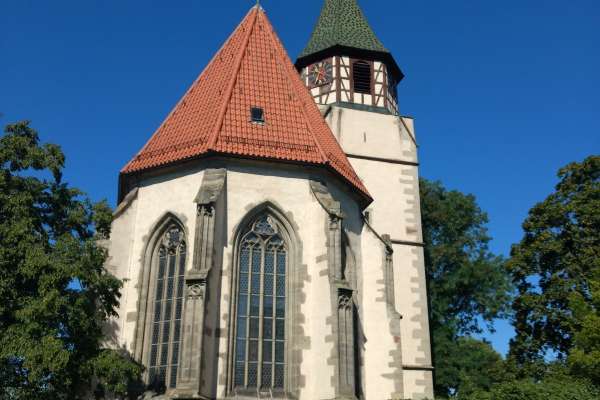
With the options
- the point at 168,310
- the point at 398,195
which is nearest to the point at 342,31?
the point at 398,195

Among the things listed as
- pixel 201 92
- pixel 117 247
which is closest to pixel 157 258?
pixel 117 247

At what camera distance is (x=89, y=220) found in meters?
14.0

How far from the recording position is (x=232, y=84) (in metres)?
16.8

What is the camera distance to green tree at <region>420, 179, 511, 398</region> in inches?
1000

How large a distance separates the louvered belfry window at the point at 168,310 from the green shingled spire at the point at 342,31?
468 inches

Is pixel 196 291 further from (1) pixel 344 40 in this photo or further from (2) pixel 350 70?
(1) pixel 344 40

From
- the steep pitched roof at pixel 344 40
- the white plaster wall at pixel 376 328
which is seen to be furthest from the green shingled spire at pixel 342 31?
the white plaster wall at pixel 376 328

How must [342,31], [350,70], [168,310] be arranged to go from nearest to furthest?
[168,310]
[350,70]
[342,31]

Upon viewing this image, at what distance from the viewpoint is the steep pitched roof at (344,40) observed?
2416 cm

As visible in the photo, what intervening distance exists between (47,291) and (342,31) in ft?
53.3

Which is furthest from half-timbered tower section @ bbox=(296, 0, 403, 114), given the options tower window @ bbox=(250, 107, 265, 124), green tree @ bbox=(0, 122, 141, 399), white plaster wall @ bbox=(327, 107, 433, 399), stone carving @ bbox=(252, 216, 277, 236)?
green tree @ bbox=(0, 122, 141, 399)

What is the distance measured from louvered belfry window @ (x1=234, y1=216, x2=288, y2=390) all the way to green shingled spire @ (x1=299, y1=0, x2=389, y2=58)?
37.2 feet

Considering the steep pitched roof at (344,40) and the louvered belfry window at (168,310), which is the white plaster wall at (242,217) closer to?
the louvered belfry window at (168,310)

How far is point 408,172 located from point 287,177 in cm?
855
